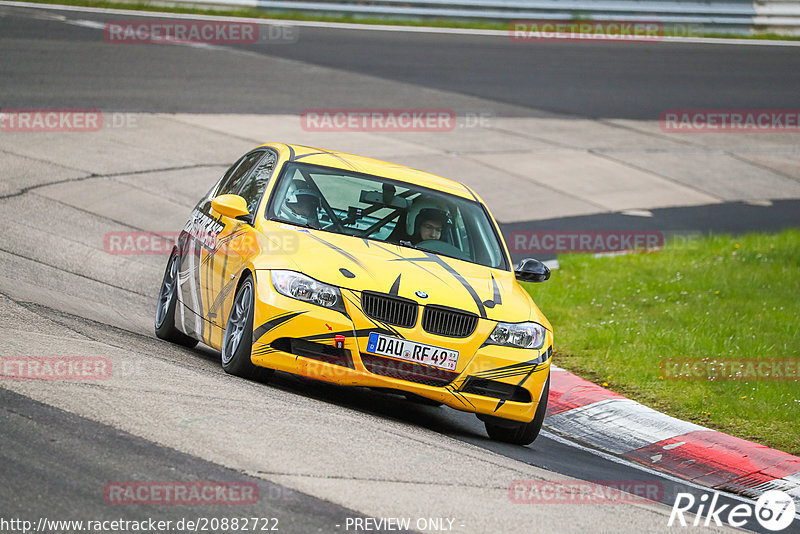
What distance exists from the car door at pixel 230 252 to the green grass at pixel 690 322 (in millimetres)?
3283

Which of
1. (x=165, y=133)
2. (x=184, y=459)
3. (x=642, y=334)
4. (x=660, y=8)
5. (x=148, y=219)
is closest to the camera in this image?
(x=184, y=459)

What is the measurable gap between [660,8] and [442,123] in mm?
13131

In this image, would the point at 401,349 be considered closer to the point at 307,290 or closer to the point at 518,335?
the point at 307,290

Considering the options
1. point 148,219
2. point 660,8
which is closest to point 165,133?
point 148,219

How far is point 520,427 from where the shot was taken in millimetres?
7914

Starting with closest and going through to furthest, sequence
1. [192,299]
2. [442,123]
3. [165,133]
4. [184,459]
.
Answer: [184,459], [192,299], [165,133], [442,123]

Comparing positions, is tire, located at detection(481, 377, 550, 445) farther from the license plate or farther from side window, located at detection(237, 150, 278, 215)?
side window, located at detection(237, 150, 278, 215)

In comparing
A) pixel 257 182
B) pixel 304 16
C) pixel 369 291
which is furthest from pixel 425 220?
pixel 304 16

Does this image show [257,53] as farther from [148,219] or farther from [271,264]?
[271,264]

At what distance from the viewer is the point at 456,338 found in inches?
294

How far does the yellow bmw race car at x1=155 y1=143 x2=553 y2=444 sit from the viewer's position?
7.39 m

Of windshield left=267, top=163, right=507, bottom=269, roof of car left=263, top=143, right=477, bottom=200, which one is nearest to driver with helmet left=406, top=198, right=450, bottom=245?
windshield left=267, top=163, right=507, bottom=269

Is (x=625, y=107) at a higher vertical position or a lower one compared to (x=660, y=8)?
lower

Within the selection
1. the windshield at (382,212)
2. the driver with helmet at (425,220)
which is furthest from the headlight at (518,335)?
the driver with helmet at (425,220)
